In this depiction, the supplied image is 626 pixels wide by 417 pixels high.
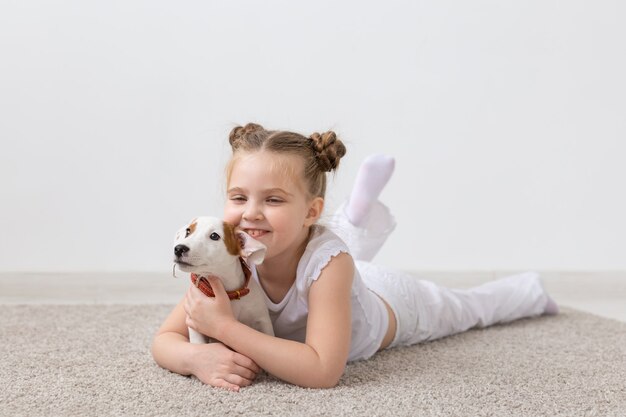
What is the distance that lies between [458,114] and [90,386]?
169 cm

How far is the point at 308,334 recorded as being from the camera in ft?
3.93

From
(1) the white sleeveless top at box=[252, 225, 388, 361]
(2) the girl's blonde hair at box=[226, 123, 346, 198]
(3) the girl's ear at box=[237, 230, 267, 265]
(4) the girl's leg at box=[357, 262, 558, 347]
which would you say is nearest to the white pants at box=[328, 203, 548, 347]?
(4) the girl's leg at box=[357, 262, 558, 347]

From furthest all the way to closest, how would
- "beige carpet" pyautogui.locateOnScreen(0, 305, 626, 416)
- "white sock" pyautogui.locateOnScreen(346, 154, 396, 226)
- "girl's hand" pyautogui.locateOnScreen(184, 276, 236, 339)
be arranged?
"white sock" pyautogui.locateOnScreen(346, 154, 396, 226)
"girl's hand" pyautogui.locateOnScreen(184, 276, 236, 339)
"beige carpet" pyautogui.locateOnScreen(0, 305, 626, 416)

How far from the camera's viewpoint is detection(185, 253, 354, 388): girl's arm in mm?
1156

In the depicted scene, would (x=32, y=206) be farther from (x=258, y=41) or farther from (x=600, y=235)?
(x=600, y=235)

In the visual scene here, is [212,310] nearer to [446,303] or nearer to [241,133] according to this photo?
[241,133]

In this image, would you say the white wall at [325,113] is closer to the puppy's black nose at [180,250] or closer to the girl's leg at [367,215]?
the girl's leg at [367,215]

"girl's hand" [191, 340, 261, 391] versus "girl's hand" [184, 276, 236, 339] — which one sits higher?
"girl's hand" [184, 276, 236, 339]

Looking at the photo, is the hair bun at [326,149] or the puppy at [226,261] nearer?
the puppy at [226,261]

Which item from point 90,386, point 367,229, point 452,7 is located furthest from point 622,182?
point 90,386

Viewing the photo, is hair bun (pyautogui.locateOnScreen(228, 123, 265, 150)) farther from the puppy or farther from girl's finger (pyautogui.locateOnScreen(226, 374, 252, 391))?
girl's finger (pyautogui.locateOnScreen(226, 374, 252, 391))

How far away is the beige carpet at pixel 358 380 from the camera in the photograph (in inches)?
42.2

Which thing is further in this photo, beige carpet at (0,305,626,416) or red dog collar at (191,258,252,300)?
red dog collar at (191,258,252,300)

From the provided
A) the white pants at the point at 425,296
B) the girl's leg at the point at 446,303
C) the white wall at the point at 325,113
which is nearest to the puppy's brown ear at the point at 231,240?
the white pants at the point at 425,296
